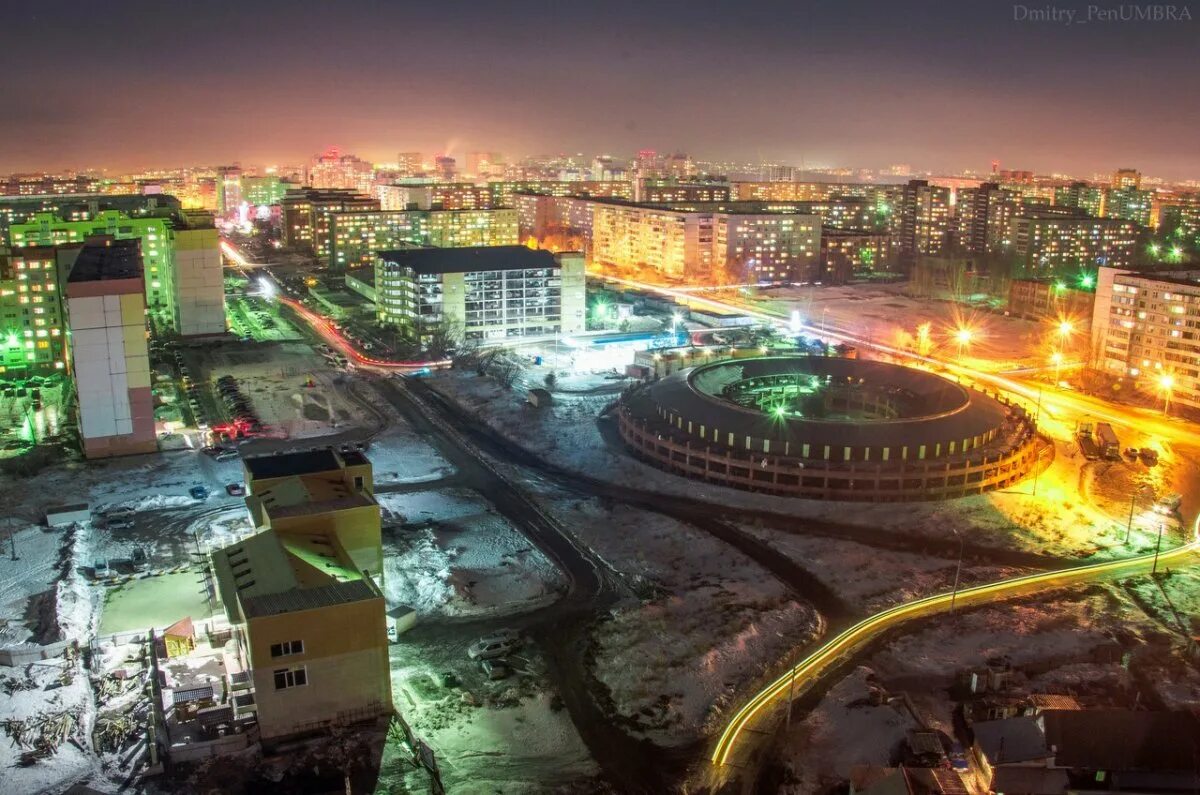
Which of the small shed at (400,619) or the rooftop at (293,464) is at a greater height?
the rooftop at (293,464)

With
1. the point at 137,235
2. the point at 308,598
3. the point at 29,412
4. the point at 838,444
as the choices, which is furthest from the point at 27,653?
the point at 137,235

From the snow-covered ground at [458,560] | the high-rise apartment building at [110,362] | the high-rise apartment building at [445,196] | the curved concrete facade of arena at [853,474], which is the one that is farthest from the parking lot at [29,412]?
the high-rise apartment building at [445,196]

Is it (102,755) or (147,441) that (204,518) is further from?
(102,755)

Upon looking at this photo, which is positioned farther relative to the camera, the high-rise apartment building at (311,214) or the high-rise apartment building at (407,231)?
the high-rise apartment building at (311,214)

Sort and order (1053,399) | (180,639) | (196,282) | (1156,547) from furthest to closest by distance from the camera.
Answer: (196,282)
(1053,399)
(1156,547)
(180,639)

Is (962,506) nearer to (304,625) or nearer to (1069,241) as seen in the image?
(304,625)

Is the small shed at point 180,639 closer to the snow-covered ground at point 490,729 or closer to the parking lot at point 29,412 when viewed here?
the snow-covered ground at point 490,729

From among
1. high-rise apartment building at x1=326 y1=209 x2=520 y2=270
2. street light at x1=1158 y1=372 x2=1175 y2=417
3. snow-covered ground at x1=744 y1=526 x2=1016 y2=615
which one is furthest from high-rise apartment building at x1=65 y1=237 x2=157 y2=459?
→ high-rise apartment building at x1=326 y1=209 x2=520 y2=270

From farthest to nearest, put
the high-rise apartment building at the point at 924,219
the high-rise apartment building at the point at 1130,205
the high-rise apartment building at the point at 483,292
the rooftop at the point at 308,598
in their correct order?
the high-rise apartment building at the point at 1130,205 < the high-rise apartment building at the point at 924,219 < the high-rise apartment building at the point at 483,292 < the rooftop at the point at 308,598
